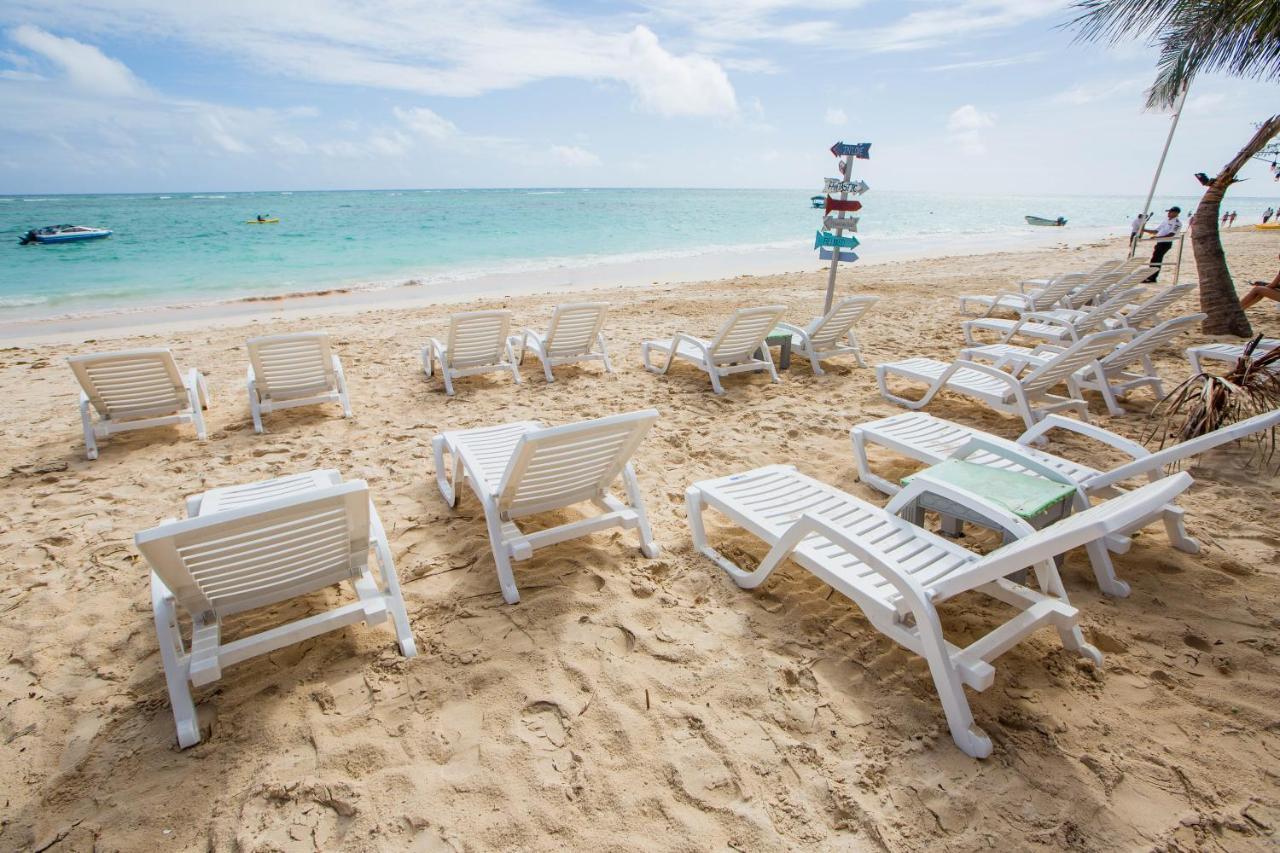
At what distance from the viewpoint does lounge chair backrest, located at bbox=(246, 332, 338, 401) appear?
5008mm

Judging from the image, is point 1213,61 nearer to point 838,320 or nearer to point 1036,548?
point 838,320

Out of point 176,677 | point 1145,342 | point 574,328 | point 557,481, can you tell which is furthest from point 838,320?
point 176,677

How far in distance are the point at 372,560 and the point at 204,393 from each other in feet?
11.7

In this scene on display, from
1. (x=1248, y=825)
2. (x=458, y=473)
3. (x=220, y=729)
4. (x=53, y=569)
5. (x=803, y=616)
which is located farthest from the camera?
(x=458, y=473)

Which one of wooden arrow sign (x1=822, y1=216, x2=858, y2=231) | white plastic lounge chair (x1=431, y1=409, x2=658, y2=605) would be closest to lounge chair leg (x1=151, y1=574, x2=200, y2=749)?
white plastic lounge chair (x1=431, y1=409, x2=658, y2=605)

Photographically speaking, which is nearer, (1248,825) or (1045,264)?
(1248,825)

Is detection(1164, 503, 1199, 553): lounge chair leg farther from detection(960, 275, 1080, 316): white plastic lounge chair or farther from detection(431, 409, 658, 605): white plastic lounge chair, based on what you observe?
detection(960, 275, 1080, 316): white plastic lounge chair

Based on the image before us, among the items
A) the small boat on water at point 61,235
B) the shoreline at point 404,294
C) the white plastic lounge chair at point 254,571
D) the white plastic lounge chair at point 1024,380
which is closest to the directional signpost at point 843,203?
the white plastic lounge chair at point 1024,380

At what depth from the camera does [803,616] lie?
277 centimetres

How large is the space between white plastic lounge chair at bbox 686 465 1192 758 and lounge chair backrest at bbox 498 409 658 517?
0.55m

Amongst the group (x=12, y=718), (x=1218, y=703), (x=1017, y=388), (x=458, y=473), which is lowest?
(x=12, y=718)

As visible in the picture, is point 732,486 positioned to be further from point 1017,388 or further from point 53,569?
point 53,569

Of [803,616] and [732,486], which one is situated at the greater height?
[732,486]

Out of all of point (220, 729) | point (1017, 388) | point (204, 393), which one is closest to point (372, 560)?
point (220, 729)
